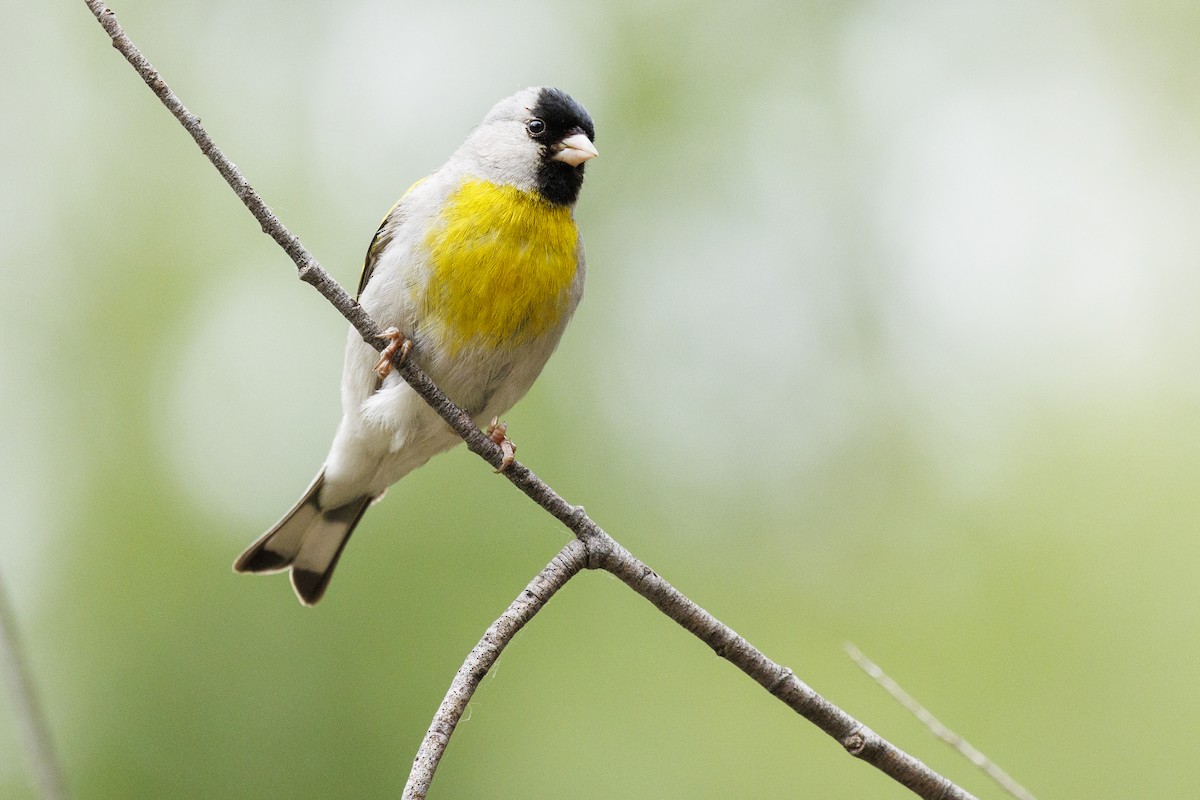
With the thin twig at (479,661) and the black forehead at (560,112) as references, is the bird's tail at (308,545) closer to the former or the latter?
the black forehead at (560,112)

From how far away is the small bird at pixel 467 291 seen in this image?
392 centimetres

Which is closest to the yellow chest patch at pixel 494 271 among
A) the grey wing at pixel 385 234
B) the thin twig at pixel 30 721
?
the grey wing at pixel 385 234

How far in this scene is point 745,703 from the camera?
736cm

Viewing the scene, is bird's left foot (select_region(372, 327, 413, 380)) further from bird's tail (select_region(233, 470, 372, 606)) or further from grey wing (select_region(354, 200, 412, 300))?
bird's tail (select_region(233, 470, 372, 606))

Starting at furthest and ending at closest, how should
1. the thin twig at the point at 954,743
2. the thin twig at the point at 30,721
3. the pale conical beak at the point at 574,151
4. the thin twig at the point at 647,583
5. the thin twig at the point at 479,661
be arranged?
the pale conical beak at the point at 574,151
the thin twig at the point at 647,583
the thin twig at the point at 954,743
the thin twig at the point at 479,661
the thin twig at the point at 30,721

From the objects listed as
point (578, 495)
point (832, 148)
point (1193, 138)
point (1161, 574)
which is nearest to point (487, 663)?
point (578, 495)

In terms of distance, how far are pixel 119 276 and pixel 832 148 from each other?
5.83m

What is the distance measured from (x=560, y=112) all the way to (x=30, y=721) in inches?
133

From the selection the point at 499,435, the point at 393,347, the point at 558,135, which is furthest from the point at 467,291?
the point at 558,135

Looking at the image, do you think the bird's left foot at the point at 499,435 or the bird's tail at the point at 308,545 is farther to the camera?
the bird's tail at the point at 308,545

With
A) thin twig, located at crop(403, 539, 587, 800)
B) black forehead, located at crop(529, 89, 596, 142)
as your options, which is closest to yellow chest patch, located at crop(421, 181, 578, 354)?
black forehead, located at crop(529, 89, 596, 142)

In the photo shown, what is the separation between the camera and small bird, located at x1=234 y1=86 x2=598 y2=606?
154 inches

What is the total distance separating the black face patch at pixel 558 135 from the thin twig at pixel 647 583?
1.64 m

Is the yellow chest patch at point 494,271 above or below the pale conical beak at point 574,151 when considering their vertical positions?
below
